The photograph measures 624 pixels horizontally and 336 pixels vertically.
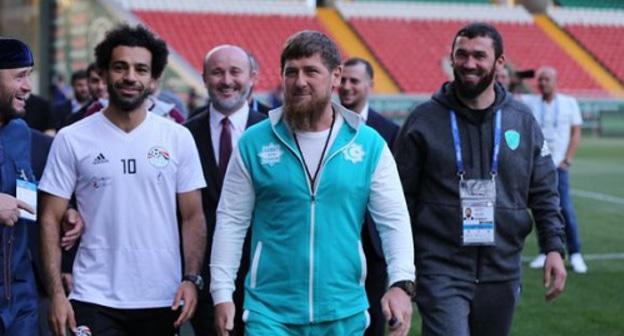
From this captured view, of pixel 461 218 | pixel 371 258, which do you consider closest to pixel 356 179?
pixel 461 218

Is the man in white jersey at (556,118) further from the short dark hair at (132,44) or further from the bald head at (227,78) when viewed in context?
the short dark hair at (132,44)

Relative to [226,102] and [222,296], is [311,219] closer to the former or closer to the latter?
[222,296]

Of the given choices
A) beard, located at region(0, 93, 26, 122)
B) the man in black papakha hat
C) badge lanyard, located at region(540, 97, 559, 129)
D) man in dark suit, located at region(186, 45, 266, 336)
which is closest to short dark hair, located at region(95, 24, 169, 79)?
the man in black papakha hat

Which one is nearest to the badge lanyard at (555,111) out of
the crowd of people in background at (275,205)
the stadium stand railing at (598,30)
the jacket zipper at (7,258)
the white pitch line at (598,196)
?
the white pitch line at (598,196)

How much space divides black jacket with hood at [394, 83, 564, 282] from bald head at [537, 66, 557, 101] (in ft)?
20.5

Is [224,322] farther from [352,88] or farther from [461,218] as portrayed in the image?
[352,88]

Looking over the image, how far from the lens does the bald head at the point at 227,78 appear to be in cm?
522

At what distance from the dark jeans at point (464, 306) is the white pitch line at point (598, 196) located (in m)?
11.8

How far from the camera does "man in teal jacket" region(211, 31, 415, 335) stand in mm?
3553

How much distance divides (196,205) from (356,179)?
878 mm

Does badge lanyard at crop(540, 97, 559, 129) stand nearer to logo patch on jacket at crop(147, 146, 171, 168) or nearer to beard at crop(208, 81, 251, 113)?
beard at crop(208, 81, 251, 113)

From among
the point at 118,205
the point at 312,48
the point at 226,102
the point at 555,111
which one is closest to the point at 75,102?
the point at 555,111

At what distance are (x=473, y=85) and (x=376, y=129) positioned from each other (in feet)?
4.63

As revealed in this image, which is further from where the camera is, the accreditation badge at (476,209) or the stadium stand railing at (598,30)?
the stadium stand railing at (598,30)
